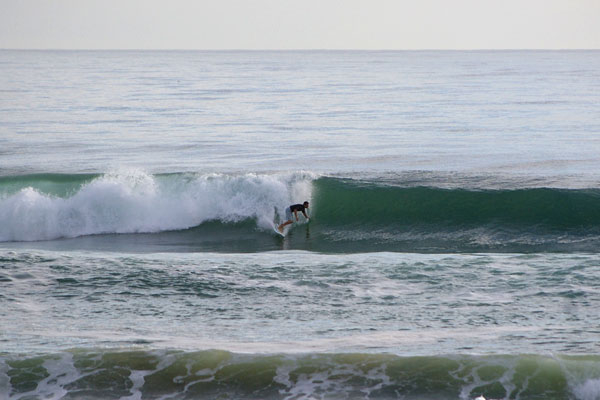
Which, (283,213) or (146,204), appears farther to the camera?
(146,204)

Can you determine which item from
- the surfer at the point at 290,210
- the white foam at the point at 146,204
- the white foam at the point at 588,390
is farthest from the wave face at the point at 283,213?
the white foam at the point at 588,390

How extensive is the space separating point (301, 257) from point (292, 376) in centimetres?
575

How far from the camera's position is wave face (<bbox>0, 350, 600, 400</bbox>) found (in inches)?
305

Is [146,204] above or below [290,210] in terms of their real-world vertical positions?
above

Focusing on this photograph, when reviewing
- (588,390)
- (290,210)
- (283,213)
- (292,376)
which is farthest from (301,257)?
(588,390)

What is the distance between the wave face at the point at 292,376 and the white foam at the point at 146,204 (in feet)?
30.1

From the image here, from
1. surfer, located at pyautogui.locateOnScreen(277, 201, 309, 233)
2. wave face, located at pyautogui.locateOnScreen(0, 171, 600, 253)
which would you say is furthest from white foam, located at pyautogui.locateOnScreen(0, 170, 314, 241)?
surfer, located at pyautogui.locateOnScreen(277, 201, 309, 233)

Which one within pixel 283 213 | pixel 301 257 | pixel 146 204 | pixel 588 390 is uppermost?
pixel 146 204

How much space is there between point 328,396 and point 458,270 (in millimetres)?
4879

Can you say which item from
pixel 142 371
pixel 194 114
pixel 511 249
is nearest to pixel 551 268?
pixel 511 249

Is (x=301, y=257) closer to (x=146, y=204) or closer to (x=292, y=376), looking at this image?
(x=292, y=376)

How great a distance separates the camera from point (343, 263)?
41.8 feet

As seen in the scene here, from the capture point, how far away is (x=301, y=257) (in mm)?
13758

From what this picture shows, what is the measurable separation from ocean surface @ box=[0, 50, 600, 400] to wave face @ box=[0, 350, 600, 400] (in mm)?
21
